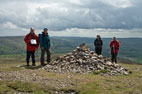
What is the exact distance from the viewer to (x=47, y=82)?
42.8 ft

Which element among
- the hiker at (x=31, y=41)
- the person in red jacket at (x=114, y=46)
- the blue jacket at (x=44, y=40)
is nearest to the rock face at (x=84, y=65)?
the blue jacket at (x=44, y=40)

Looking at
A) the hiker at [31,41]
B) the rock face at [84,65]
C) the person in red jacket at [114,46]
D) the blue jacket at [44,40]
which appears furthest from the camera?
the person in red jacket at [114,46]

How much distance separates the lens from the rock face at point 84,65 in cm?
1800

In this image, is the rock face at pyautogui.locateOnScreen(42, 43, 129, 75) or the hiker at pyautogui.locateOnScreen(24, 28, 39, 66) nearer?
the rock face at pyautogui.locateOnScreen(42, 43, 129, 75)

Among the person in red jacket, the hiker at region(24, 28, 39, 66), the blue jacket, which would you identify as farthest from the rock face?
the person in red jacket

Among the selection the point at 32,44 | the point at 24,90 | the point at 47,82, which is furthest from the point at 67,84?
the point at 32,44

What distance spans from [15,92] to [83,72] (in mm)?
8279

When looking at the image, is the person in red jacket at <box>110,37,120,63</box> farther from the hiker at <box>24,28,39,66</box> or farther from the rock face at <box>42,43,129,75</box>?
the hiker at <box>24,28,39,66</box>

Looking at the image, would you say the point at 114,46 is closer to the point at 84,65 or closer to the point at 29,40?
the point at 84,65

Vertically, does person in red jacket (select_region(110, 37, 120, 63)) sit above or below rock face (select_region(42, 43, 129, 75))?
above

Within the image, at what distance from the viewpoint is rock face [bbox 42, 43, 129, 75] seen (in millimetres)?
18000

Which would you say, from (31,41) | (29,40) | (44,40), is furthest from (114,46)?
(29,40)

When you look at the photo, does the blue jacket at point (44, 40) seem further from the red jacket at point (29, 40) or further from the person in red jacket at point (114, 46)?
the person in red jacket at point (114, 46)

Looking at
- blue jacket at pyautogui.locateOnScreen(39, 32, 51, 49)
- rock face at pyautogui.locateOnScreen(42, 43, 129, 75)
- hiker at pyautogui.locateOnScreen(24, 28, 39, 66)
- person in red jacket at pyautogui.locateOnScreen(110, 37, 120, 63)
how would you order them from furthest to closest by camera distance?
person in red jacket at pyautogui.locateOnScreen(110, 37, 120, 63)
blue jacket at pyautogui.locateOnScreen(39, 32, 51, 49)
hiker at pyautogui.locateOnScreen(24, 28, 39, 66)
rock face at pyautogui.locateOnScreen(42, 43, 129, 75)
